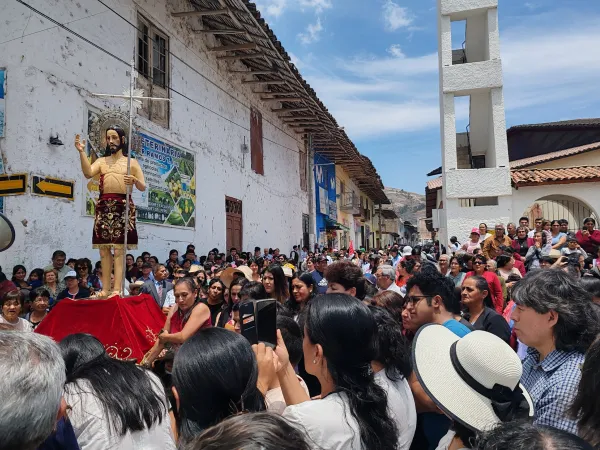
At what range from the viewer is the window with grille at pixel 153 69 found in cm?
993

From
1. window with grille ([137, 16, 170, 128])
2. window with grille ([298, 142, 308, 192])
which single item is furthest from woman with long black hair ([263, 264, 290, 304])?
window with grille ([298, 142, 308, 192])

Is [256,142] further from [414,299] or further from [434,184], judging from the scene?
[414,299]

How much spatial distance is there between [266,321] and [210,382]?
14.8 inches

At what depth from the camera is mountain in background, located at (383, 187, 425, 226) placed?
70.2 metres

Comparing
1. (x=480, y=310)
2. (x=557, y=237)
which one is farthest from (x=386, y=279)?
(x=557, y=237)

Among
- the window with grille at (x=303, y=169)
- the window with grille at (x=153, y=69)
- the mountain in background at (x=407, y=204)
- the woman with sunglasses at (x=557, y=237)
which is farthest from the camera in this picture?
the mountain in background at (x=407, y=204)

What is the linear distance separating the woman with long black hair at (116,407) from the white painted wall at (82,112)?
5766mm

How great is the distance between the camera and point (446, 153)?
13.5 metres

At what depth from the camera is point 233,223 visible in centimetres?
1409

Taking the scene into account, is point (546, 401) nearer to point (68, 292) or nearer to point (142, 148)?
point (68, 292)

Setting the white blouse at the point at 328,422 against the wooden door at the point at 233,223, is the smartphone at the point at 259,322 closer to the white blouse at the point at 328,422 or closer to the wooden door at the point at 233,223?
the white blouse at the point at 328,422

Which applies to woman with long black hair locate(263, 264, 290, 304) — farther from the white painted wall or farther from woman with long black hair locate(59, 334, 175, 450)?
the white painted wall

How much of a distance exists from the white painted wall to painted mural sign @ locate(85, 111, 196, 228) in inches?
8.7

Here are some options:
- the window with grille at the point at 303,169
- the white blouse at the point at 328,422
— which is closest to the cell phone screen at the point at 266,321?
the white blouse at the point at 328,422
